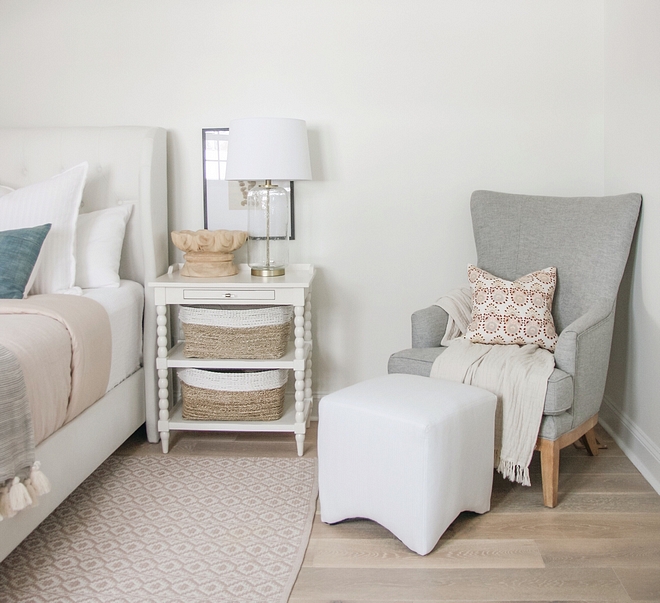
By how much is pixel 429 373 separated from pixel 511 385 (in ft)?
1.04

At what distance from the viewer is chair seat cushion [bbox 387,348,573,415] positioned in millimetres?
2330

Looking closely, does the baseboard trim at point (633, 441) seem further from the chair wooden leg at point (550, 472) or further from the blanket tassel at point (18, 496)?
the blanket tassel at point (18, 496)

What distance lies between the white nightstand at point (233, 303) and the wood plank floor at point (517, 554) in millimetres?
692

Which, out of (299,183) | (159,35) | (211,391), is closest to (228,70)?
(159,35)

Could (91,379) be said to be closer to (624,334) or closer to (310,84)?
(310,84)

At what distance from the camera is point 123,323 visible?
9.15ft

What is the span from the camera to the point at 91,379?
240 cm

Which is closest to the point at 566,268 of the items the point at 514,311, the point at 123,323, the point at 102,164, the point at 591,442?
the point at 514,311

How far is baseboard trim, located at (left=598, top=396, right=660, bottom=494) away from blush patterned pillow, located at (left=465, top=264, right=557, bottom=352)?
49cm

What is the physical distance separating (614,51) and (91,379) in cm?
246

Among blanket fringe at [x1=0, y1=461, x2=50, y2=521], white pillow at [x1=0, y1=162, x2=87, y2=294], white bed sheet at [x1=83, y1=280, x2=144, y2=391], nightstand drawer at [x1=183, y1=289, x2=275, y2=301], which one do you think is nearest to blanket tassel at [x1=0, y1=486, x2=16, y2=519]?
blanket fringe at [x1=0, y1=461, x2=50, y2=521]

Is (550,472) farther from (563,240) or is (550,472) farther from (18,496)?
(18,496)

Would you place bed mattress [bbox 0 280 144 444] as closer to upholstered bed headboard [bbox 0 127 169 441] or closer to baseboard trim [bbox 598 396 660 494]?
upholstered bed headboard [bbox 0 127 169 441]

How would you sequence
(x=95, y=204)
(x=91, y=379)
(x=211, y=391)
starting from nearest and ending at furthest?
(x=91, y=379) < (x=211, y=391) < (x=95, y=204)
